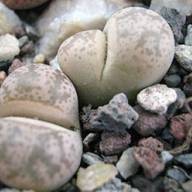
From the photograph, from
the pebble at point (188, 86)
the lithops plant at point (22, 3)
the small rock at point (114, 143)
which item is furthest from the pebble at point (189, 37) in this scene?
the lithops plant at point (22, 3)

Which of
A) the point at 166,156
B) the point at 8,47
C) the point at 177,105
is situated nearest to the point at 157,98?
the point at 177,105

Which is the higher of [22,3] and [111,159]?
[22,3]

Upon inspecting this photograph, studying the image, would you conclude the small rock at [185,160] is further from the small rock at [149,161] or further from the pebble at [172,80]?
the pebble at [172,80]

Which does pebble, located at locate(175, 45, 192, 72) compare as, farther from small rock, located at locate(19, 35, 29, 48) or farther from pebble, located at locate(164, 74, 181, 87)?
small rock, located at locate(19, 35, 29, 48)

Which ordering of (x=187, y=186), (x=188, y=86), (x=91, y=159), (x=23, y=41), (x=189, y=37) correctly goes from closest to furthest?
(x=187, y=186) → (x=91, y=159) → (x=188, y=86) → (x=189, y=37) → (x=23, y=41)

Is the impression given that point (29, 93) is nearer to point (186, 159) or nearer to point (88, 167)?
point (88, 167)

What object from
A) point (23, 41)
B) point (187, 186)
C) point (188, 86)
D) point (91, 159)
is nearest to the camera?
point (187, 186)

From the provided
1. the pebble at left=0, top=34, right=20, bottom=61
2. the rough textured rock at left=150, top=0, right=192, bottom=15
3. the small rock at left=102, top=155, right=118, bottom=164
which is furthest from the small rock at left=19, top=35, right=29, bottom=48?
the small rock at left=102, top=155, right=118, bottom=164

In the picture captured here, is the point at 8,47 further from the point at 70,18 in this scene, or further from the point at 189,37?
the point at 189,37
